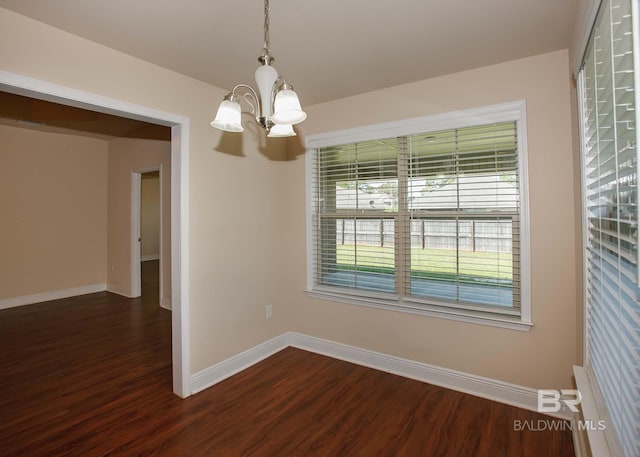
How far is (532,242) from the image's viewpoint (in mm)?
2320

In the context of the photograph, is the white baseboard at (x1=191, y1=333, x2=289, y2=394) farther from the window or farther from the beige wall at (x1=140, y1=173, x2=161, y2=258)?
the beige wall at (x1=140, y1=173, x2=161, y2=258)

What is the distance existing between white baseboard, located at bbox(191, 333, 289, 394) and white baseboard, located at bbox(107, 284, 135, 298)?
11.4 ft

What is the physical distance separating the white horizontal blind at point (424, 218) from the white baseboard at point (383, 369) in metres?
0.55

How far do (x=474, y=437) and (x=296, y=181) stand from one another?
8.63 feet

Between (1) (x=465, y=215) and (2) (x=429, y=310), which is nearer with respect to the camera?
(1) (x=465, y=215)

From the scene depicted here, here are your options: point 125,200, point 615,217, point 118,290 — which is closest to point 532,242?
point 615,217

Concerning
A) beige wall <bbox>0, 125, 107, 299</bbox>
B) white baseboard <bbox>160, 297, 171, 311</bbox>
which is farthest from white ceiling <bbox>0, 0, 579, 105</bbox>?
beige wall <bbox>0, 125, 107, 299</bbox>

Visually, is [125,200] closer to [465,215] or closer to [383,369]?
[383,369]

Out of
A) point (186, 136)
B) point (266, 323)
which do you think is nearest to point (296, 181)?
point (186, 136)

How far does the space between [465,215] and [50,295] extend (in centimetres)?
633

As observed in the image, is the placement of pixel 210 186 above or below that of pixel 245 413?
above

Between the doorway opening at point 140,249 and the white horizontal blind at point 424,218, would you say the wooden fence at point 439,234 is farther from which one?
the doorway opening at point 140,249

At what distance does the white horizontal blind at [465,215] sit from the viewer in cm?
245

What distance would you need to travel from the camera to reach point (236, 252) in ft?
9.85
